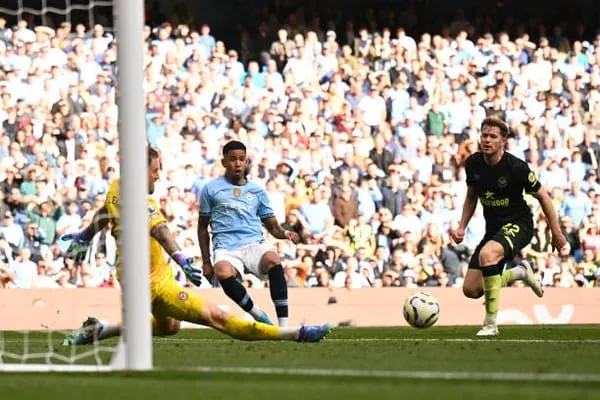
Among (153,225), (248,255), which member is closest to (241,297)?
(248,255)

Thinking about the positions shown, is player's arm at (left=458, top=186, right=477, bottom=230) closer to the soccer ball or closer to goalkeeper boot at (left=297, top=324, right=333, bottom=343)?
the soccer ball

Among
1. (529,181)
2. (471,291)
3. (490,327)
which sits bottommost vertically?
(490,327)

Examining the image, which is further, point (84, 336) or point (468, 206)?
point (468, 206)

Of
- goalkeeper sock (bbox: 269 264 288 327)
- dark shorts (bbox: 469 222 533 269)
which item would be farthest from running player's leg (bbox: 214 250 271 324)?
dark shorts (bbox: 469 222 533 269)

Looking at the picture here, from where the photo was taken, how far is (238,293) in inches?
526

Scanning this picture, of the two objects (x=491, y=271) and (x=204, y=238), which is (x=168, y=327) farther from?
(x=491, y=271)

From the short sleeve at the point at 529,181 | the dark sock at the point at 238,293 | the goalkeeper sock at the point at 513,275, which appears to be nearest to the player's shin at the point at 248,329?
the dark sock at the point at 238,293

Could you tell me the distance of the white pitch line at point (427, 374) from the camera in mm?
7836

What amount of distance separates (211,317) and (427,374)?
2.76m

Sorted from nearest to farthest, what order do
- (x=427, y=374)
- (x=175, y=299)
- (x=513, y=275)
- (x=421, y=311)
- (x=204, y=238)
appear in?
(x=427, y=374) → (x=175, y=299) → (x=421, y=311) → (x=204, y=238) → (x=513, y=275)

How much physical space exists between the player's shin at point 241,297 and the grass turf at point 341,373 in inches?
36.2

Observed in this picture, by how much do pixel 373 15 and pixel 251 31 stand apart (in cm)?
241

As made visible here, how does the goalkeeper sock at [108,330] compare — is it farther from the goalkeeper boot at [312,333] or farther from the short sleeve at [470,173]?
the short sleeve at [470,173]

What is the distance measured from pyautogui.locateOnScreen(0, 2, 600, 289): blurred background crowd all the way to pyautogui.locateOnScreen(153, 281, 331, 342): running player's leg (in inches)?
220
